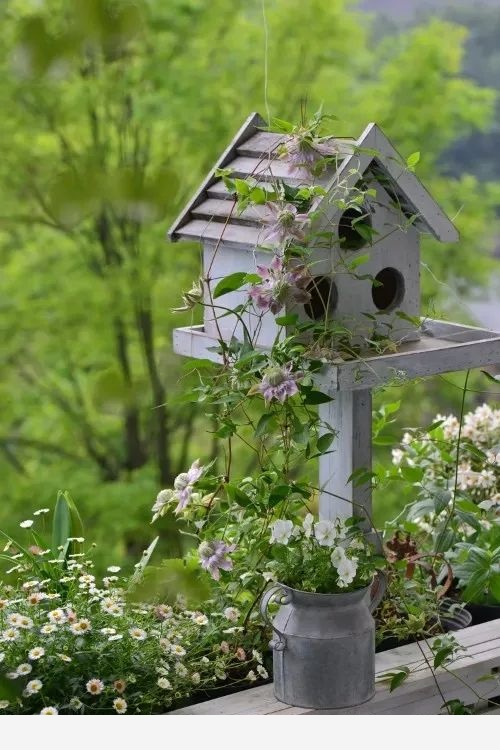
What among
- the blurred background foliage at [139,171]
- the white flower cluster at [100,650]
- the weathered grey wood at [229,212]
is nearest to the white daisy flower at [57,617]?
the white flower cluster at [100,650]

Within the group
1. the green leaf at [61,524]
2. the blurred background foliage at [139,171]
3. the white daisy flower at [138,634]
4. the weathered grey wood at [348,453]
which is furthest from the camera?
the blurred background foliage at [139,171]

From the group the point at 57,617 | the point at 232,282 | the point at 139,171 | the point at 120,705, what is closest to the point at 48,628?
the point at 57,617

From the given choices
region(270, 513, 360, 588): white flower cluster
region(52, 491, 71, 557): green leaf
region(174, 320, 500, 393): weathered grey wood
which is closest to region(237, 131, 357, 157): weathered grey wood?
region(174, 320, 500, 393): weathered grey wood

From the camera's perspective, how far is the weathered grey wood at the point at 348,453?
1529 mm

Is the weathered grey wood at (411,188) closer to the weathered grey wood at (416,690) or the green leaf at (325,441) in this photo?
the green leaf at (325,441)

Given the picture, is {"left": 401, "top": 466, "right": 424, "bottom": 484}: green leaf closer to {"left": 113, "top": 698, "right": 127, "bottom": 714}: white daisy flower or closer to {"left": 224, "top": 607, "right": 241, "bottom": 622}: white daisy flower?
→ {"left": 224, "top": 607, "right": 241, "bottom": 622}: white daisy flower

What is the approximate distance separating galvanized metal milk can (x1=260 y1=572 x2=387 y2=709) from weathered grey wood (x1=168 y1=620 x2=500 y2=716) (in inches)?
1.0

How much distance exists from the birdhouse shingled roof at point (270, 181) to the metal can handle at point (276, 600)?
1.47 ft

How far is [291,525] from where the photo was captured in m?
1.38

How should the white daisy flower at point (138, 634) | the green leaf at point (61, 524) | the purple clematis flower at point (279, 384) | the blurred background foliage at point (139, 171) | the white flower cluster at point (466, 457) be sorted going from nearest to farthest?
1. the purple clematis flower at point (279, 384)
2. the white daisy flower at point (138, 634)
3. the green leaf at point (61, 524)
4. the white flower cluster at point (466, 457)
5. the blurred background foliage at point (139, 171)
